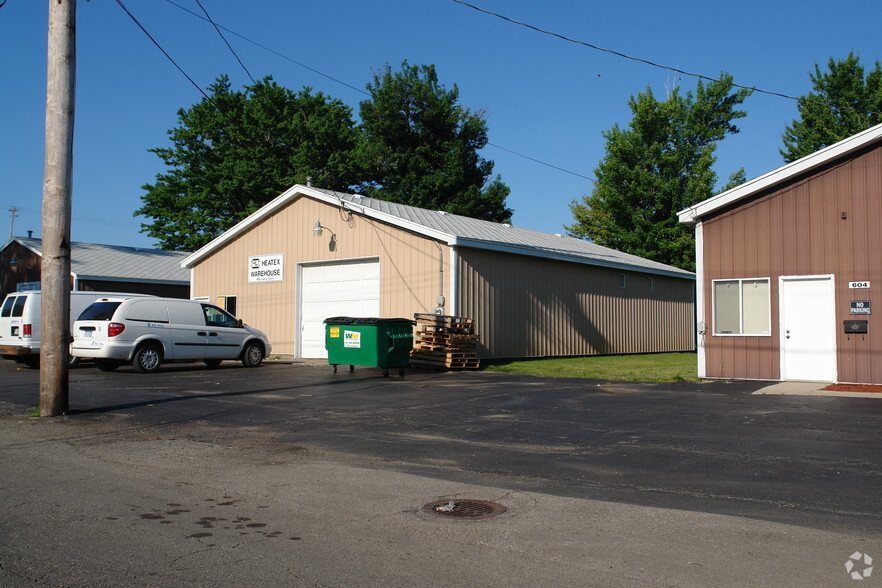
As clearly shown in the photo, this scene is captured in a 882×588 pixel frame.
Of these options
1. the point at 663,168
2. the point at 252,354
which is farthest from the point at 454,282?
the point at 663,168

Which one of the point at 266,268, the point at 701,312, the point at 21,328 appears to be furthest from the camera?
the point at 266,268

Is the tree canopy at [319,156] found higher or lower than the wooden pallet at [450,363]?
higher

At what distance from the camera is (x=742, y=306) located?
16953 mm

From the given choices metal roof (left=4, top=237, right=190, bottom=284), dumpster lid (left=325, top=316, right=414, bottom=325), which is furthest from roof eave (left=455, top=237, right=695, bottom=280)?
metal roof (left=4, top=237, right=190, bottom=284)

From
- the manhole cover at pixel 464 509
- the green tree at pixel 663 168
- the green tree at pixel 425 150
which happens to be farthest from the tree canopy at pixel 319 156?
the manhole cover at pixel 464 509

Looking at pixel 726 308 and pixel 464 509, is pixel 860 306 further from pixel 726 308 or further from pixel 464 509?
pixel 464 509

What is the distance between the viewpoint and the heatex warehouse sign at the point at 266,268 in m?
25.8

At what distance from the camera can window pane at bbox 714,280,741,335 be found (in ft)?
55.9

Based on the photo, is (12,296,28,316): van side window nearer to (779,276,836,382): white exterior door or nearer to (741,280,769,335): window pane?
(741,280,769,335): window pane

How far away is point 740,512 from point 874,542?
1.02 metres

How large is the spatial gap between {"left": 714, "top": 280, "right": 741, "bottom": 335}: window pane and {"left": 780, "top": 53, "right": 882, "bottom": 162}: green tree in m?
30.2

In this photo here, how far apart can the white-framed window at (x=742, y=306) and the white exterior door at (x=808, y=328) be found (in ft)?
1.26

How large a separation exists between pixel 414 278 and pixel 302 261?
506 centimetres

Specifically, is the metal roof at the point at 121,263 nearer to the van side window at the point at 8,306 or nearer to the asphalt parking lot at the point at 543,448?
the van side window at the point at 8,306
